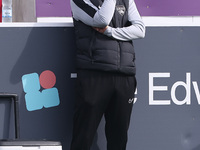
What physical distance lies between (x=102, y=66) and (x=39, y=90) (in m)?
0.70

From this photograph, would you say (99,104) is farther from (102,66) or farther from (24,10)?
(24,10)

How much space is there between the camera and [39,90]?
14.7 feet

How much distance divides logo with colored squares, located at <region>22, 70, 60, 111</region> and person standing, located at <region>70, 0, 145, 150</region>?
38 centimetres

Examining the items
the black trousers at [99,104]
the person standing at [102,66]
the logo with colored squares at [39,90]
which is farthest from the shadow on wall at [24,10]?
the black trousers at [99,104]

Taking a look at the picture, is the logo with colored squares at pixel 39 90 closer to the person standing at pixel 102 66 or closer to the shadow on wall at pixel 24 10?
the person standing at pixel 102 66

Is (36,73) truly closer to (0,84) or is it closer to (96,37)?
(0,84)

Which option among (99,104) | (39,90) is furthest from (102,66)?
(39,90)

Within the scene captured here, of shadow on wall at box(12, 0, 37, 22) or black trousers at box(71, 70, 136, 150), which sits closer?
black trousers at box(71, 70, 136, 150)

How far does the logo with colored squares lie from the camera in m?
4.45

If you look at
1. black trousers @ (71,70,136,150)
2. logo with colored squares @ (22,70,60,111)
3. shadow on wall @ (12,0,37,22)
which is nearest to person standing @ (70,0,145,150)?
black trousers @ (71,70,136,150)

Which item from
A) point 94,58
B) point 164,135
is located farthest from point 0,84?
point 164,135

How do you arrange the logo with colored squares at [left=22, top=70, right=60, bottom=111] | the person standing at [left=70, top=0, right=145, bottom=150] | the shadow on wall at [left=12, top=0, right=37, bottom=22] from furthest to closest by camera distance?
the shadow on wall at [left=12, top=0, right=37, bottom=22]
the logo with colored squares at [left=22, top=70, right=60, bottom=111]
the person standing at [left=70, top=0, right=145, bottom=150]

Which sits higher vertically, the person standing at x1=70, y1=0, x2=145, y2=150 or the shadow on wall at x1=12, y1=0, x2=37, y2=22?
the shadow on wall at x1=12, y1=0, x2=37, y2=22

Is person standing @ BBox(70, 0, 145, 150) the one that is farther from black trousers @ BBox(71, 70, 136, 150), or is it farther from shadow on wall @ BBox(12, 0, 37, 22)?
shadow on wall @ BBox(12, 0, 37, 22)
